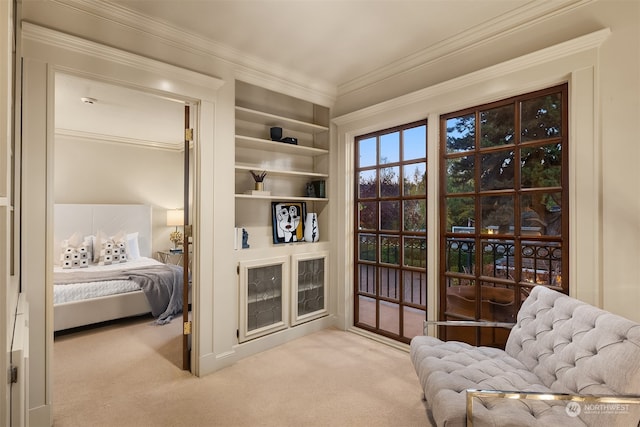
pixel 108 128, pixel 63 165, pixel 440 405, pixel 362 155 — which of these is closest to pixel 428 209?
pixel 362 155

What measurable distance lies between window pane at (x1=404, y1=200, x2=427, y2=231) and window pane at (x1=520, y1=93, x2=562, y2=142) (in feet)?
3.09

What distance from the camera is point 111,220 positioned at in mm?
5344

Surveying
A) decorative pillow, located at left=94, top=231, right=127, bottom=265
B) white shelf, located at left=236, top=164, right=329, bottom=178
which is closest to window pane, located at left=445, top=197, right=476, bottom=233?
white shelf, located at left=236, top=164, right=329, bottom=178

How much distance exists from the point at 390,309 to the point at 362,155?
1612 millimetres

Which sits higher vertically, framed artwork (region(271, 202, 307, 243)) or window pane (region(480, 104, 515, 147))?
window pane (region(480, 104, 515, 147))

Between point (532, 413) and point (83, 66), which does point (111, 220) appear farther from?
point (532, 413)

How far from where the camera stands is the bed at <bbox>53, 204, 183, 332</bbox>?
3.52 metres

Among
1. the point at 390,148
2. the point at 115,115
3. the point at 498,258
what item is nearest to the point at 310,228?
the point at 390,148

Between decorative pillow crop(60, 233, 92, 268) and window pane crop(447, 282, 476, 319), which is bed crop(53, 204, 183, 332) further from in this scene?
window pane crop(447, 282, 476, 319)

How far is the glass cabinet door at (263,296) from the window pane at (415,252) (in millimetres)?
1180

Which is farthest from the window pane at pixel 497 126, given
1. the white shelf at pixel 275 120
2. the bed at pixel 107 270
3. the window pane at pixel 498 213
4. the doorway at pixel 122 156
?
the bed at pixel 107 270

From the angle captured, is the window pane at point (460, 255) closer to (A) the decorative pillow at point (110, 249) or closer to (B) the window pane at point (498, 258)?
(B) the window pane at point (498, 258)

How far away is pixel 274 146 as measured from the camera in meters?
3.34

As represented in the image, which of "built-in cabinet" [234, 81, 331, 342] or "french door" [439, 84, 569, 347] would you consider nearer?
"french door" [439, 84, 569, 347]
